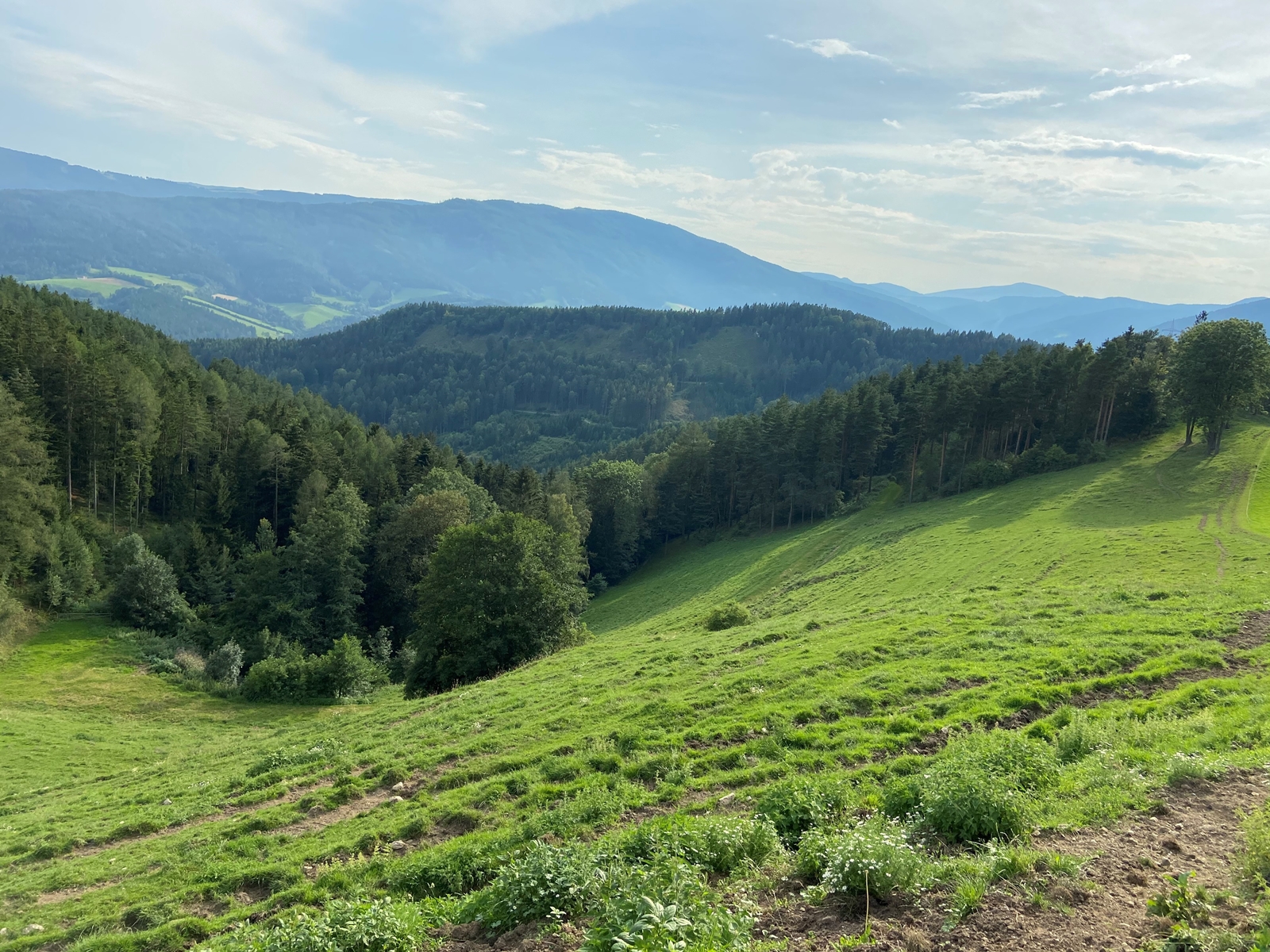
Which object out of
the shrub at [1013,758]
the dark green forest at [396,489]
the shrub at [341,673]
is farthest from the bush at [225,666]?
the shrub at [1013,758]

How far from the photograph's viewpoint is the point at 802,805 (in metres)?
11.0

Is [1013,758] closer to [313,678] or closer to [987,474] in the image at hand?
[313,678]

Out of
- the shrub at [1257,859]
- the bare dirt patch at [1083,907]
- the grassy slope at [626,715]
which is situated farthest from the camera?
the grassy slope at [626,715]

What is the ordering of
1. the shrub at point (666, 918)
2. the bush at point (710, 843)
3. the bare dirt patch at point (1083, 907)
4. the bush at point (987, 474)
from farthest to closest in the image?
the bush at point (987, 474)
the bush at point (710, 843)
the bare dirt patch at point (1083, 907)
the shrub at point (666, 918)

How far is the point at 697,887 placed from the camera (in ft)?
27.9

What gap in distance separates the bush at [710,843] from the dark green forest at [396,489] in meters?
28.9

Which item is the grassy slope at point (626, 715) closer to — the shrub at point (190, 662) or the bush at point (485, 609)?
the shrub at point (190, 662)

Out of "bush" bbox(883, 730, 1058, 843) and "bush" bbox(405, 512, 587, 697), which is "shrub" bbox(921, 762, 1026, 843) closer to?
"bush" bbox(883, 730, 1058, 843)

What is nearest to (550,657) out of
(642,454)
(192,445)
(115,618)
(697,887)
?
(697,887)

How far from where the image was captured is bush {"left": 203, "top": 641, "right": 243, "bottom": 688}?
4647 centimetres

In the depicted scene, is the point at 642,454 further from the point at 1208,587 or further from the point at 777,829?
the point at 777,829

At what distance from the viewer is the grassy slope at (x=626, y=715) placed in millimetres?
13547

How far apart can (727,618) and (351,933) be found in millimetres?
30270

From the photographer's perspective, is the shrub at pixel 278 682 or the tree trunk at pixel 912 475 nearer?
the shrub at pixel 278 682
